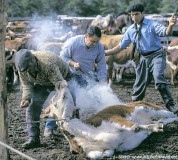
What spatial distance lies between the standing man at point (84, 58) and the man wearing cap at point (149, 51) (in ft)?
3.11

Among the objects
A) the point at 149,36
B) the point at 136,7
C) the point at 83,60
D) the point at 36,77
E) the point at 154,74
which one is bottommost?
the point at 154,74

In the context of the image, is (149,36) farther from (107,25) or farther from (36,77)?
(107,25)

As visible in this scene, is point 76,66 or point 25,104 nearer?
point 25,104

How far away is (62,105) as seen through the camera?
6703 millimetres

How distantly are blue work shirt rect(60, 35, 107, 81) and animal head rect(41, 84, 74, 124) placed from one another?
934mm

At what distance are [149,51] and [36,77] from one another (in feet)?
7.74

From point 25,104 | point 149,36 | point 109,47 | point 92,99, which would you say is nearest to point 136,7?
point 149,36

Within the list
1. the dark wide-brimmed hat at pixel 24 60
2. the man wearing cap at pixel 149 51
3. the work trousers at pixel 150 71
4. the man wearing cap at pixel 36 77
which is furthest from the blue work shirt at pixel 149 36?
the dark wide-brimmed hat at pixel 24 60

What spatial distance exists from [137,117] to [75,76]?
1.20m

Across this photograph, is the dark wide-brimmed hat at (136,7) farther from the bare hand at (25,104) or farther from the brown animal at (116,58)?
the brown animal at (116,58)

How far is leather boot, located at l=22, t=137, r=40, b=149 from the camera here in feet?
23.5

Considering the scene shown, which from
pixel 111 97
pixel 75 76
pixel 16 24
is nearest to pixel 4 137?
pixel 75 76

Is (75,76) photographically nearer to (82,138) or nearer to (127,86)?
(82,138)

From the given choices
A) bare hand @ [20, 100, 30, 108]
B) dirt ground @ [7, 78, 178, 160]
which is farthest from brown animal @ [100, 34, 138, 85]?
bare hand @ [20, 100, 30, 108]
